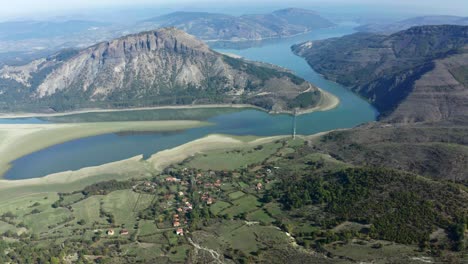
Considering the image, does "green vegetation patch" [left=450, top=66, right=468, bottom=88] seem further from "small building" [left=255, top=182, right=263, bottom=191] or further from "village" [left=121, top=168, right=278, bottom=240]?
"small building" [left=255, top=182, right=263, bottom=191]

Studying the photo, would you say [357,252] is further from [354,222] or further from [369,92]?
[369,92]

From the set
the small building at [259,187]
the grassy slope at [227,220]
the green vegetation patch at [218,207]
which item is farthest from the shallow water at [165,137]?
the small building at [259,187]

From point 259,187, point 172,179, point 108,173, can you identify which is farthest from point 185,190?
point 108,173

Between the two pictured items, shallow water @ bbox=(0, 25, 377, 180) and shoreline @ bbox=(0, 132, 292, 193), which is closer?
shoreline @ bbox=(0, 132, 292, 193)

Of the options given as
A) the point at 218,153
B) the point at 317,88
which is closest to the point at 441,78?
the point at 317,88

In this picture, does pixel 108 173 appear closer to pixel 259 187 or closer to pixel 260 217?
pixel 259 187

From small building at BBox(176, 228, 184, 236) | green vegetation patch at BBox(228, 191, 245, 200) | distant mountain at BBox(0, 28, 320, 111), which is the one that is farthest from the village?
distant mountain at BBox(0, 28, 320, 111)

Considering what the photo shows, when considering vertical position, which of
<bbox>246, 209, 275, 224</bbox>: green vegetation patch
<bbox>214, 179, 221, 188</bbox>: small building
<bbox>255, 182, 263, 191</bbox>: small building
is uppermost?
<bbox>255, 182, 263, 191</bbox>: small building

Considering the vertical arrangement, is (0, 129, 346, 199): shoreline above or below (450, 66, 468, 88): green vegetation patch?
below

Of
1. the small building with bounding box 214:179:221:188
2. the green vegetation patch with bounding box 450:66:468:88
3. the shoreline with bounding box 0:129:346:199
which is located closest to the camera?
the small building with bounding box 214:179:221:188
